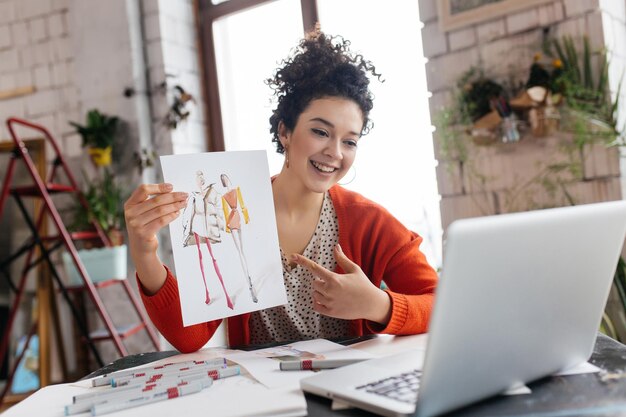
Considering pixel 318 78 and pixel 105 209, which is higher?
pixel 318 78

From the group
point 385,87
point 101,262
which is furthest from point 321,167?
point 101,262

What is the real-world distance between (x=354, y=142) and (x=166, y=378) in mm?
753

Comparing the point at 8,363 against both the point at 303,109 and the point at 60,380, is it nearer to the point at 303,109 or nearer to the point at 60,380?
the point at 60,380

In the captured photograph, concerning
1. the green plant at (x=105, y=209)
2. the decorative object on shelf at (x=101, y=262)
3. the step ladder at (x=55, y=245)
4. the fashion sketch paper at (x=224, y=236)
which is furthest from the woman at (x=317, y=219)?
the green plant at (x=105, y=209)

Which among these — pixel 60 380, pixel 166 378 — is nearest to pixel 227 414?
pixel 166 378

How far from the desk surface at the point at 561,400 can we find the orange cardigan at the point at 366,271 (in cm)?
43

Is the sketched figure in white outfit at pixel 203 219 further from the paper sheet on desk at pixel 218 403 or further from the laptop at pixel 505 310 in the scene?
the laptop at pixel 505 310

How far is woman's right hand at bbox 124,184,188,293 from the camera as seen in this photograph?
3.88 feet

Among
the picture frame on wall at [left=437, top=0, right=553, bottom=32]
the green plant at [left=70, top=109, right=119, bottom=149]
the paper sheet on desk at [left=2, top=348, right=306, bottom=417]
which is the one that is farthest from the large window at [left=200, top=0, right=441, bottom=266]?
the paper sheet on desk at [left=2, top=348, right=306, bottom=417]

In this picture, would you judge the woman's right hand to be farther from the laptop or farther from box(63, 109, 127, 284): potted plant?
box(63, 109, 127, 284): potted plant

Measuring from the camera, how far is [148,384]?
950 mm

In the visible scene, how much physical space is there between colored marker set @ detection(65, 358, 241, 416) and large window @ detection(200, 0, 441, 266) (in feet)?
5.60

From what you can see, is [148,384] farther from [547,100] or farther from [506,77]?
[506,77]

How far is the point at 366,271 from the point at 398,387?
709 millimetres
